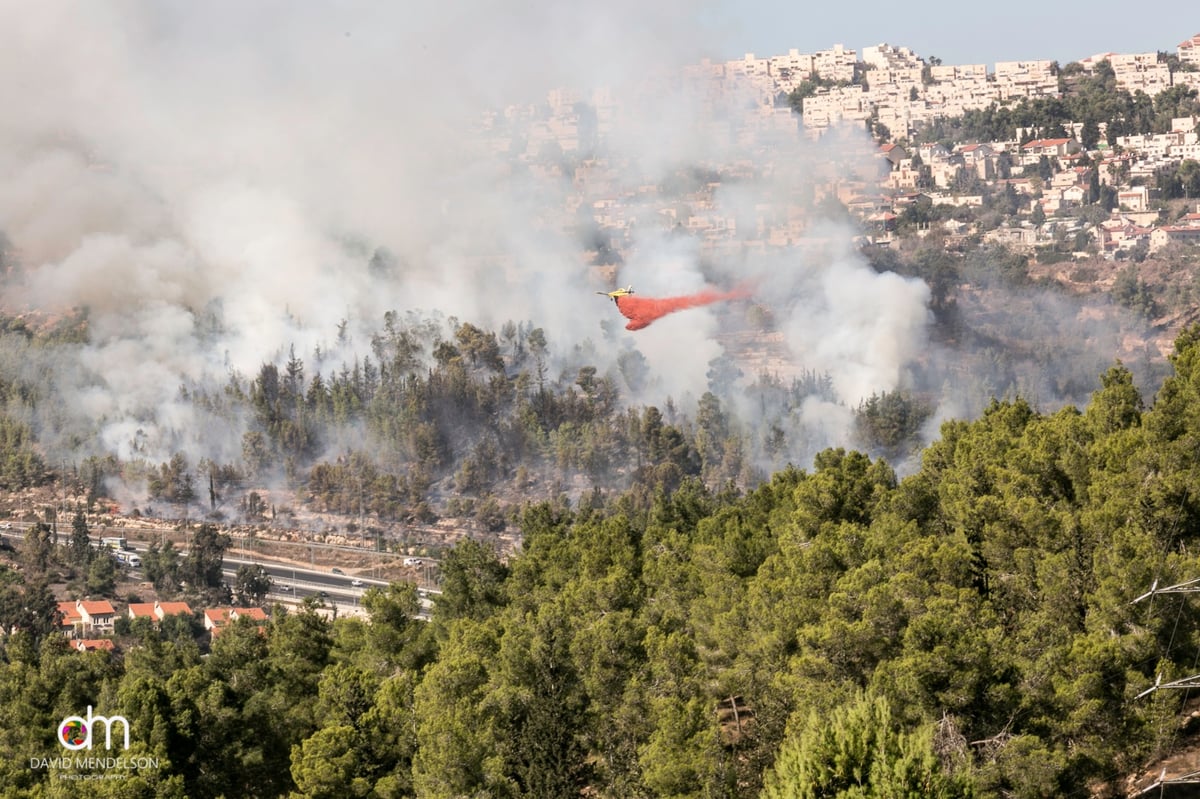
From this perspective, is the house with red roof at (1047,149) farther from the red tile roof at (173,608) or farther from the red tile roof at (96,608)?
the red tile roof at (96,608)

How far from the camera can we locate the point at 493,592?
50.2 meters

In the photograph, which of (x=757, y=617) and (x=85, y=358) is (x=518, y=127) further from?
(x=757, y=617)

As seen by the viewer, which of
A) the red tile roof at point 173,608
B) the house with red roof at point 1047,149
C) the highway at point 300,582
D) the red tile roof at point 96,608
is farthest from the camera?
the house with red roof at point 1047,149

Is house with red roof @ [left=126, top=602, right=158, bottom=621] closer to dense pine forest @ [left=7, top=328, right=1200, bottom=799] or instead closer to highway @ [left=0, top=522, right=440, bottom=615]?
highway @ [left=0, top=522, right=440, bottom=615]

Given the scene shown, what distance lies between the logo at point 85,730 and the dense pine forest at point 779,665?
0.32 meters

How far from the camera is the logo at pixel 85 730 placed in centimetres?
3622

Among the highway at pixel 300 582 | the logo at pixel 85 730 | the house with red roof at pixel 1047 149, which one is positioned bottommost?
the highway at pixel 300 582

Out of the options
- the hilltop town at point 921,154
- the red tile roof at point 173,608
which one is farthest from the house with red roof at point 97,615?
the hilltop town at point 921,154

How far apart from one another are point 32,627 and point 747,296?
204 ft

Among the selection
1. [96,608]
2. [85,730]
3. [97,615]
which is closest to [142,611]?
[96,608]

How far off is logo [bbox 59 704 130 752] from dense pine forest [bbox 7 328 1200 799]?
324mm

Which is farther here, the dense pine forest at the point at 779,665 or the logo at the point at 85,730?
the logo at the point at 85,730

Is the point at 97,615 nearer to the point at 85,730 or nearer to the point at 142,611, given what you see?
the point at 142,611

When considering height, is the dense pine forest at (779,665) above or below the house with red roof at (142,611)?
above
